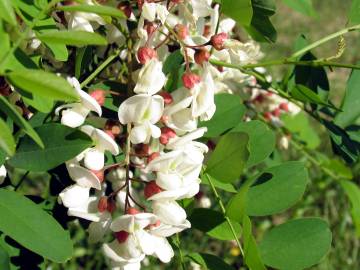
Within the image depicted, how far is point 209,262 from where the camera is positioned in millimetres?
890

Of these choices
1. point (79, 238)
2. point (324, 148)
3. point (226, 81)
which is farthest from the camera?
point (324, 148)

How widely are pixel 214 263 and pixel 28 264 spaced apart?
23 cm

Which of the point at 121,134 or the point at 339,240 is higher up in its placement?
the point at 121,134

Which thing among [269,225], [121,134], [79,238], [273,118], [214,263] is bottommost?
[269,225]

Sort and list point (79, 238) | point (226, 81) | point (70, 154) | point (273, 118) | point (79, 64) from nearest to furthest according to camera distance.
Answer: point (70, 154) → point (79, 64) → point (226, 81) → point (273, 118) → point (79, 238)

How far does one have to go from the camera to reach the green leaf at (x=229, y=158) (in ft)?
2.51

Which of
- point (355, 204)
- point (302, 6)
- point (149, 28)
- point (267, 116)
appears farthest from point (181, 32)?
point (267, 116)

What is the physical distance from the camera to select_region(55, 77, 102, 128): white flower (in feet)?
2.43

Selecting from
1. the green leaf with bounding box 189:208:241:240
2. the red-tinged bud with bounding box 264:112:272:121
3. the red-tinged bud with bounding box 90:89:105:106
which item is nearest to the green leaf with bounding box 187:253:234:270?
the green leaf with bounding box 189:208:241:240

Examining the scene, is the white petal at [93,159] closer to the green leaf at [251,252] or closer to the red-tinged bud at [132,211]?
the red-tinged bud at [132,211]

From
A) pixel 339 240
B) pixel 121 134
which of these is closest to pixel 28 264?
pixel 121 134

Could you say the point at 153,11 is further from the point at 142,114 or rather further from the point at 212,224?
the point at 212,224

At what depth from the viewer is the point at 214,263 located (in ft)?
2.91

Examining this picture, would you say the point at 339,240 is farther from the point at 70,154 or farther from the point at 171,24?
the point at 70,154
